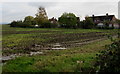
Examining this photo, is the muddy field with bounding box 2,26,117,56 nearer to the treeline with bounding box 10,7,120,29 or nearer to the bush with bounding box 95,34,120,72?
the bush with bounding box 95,34,120,72

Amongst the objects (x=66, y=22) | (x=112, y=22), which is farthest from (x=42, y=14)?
(x=112, y=22)

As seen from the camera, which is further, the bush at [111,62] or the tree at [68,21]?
the tree at [68,21]

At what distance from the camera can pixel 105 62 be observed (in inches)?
165

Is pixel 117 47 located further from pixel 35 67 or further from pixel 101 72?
pixel 35 67

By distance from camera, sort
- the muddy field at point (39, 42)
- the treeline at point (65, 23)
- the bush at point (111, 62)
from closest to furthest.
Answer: the bush at point (111, 62)
the muddy field at point (39, 42)
the treeline at point (65, 23)

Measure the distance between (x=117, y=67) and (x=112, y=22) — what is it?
61575 millimetres

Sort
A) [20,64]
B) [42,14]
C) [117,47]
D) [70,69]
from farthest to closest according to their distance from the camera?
1. [42,14]
2. [20,64]
3. [70,69]
4. [117,47]

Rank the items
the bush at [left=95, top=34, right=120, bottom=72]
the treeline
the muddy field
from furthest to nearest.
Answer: the treeline → the muddy field → the bush at [left=95, top=34, right=120, bottom=72]

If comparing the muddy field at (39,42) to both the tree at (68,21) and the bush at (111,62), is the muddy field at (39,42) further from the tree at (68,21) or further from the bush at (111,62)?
the tree at (68,21)

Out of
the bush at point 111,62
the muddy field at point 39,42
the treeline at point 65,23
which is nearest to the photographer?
the bush at point 111,62

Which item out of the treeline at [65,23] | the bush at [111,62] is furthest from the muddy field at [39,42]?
the treeline at [65,23]

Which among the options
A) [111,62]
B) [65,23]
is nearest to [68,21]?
[65,23]

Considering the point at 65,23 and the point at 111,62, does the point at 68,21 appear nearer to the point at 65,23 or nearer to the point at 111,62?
the point at 65,23

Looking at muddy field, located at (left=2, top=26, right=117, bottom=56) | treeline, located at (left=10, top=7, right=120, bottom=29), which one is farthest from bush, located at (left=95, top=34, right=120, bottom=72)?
treeline, located at (left=10, top=7, right=120, bottom=29)
